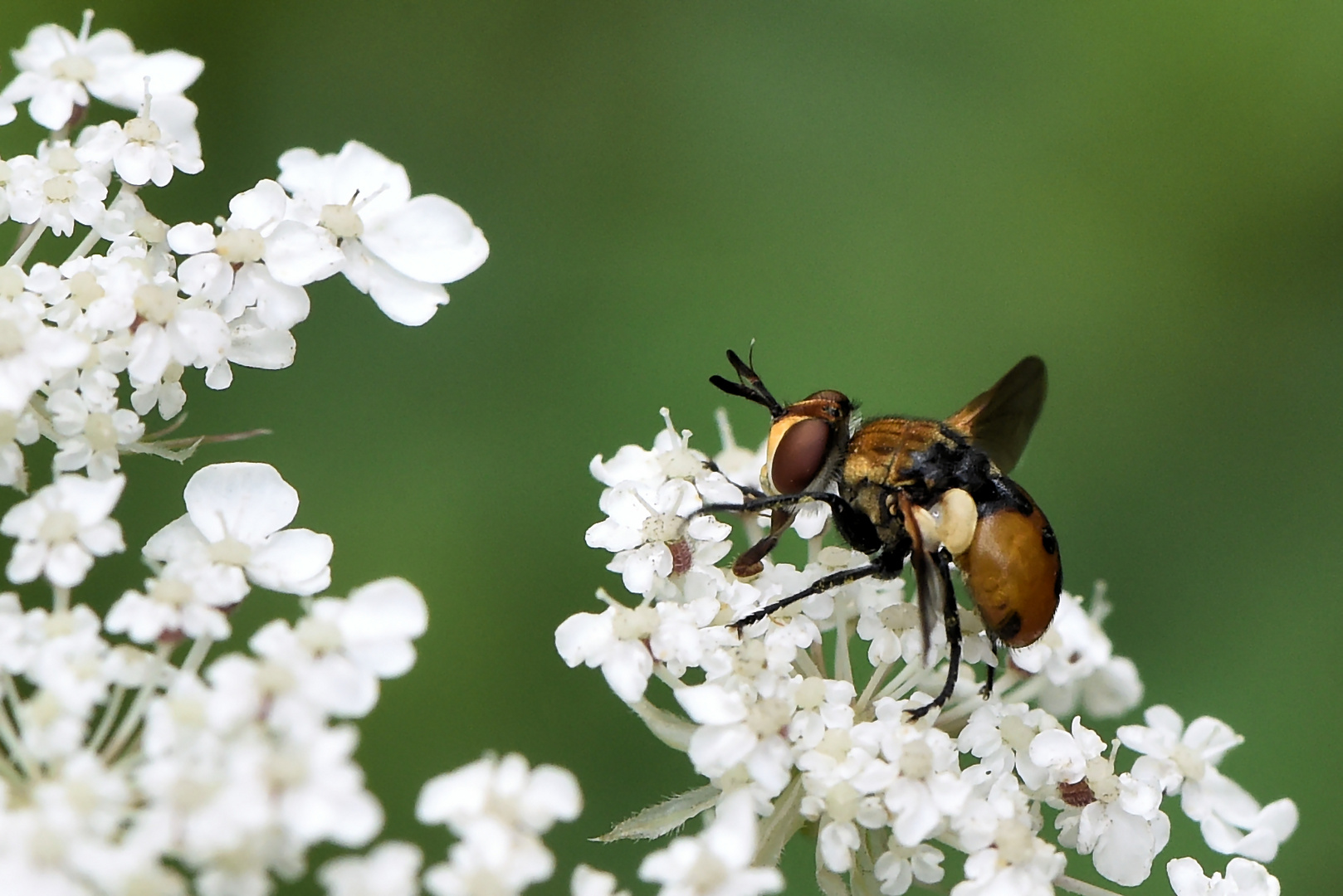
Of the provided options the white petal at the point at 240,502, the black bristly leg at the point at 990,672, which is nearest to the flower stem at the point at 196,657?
the white petal at the point at 240,502

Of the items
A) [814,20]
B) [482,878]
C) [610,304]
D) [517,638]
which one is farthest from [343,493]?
[482,878]

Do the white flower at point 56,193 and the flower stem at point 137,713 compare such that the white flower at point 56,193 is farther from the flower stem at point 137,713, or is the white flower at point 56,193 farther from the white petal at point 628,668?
the white petal at point 628,668

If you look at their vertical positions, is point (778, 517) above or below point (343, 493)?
below

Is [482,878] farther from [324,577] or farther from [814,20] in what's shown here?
[814,20]

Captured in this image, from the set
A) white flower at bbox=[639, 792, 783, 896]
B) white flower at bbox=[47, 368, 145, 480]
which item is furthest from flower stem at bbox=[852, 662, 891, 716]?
white flower at bbox=[47, 368, 145, 480]

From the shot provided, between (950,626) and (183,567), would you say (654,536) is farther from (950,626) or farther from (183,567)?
(183,567)

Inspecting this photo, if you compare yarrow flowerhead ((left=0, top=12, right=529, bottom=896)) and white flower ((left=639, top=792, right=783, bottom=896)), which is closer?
yarrow flowerhead ((left=0, top=12, right=529, bottom=896))

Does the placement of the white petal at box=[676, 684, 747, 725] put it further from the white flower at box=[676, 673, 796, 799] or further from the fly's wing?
the fly's wing
